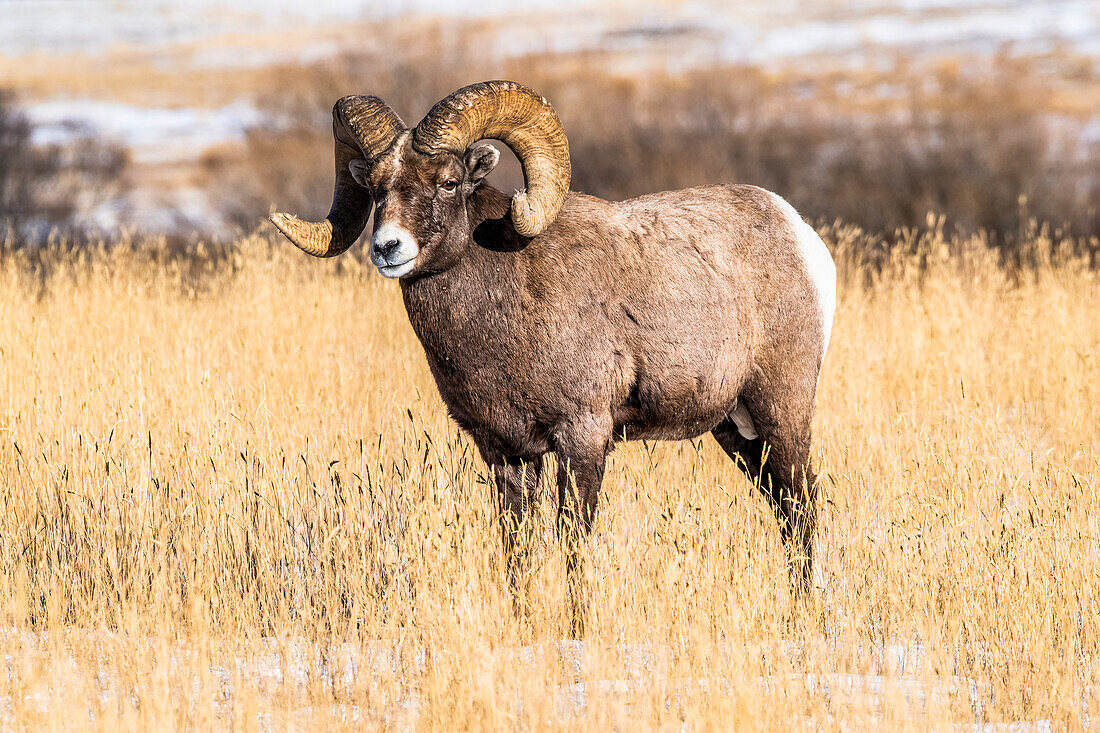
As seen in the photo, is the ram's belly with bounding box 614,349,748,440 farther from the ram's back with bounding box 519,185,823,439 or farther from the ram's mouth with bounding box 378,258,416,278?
the ram's mouth with bounding box 378,258,416,278

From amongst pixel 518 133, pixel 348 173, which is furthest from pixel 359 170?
pixel 518 133

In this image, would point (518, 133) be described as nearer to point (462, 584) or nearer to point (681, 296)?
point (681, 296)

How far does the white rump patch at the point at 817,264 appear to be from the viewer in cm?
641

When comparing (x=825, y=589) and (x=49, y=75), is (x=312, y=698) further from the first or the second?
(x=49, y=75)

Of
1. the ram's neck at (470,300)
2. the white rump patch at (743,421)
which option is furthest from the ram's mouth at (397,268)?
the white rump patch at (743,421)

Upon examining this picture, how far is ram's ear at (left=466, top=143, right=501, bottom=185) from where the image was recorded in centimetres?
550

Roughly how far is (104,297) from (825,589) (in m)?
7.27

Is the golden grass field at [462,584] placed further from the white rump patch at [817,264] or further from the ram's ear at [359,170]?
the ram's ear at [359,170]

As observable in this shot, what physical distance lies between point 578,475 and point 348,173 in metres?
1.82

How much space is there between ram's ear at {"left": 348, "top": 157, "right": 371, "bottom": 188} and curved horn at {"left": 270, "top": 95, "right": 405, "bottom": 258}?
0.07m

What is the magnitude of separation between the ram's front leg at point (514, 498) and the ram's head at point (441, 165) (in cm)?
99

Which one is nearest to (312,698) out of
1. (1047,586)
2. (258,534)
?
(258,534)

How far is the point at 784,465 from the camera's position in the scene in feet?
20.9

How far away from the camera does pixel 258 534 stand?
575 cm
